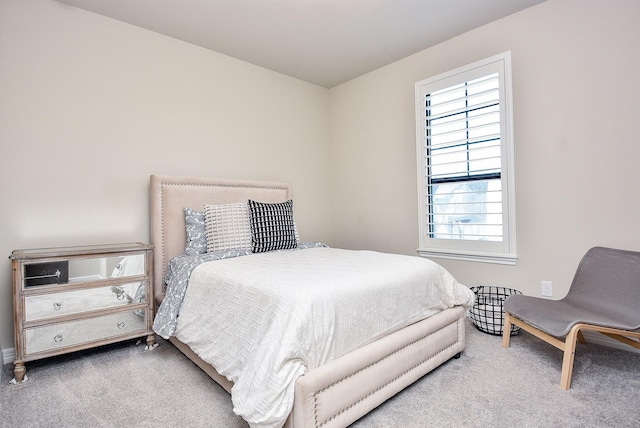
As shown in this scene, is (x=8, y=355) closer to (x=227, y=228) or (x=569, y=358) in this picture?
(x=227, y=228)

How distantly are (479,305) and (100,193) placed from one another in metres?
3.26

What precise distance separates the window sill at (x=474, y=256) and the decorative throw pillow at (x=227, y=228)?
179 centimetres

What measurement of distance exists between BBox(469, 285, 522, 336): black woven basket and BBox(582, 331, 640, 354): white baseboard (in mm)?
474

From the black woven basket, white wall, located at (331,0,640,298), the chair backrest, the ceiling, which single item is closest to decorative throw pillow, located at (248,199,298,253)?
white wall, located at (331,0,640,298)

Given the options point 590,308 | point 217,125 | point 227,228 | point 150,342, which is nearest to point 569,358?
point 590,308

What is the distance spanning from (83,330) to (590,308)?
3.33m

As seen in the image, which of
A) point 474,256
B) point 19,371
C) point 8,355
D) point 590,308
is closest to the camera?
point 19,371

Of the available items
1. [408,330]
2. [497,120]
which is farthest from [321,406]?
[497,120]

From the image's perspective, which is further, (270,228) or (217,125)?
(217,125)

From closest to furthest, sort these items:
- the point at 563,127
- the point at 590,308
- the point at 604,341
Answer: the point at 590,308
the point at 604,341
the point at 563,127

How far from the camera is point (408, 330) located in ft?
6.11

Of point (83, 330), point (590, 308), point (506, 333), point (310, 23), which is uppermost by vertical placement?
point (310, 23)

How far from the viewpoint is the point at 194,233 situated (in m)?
2.85

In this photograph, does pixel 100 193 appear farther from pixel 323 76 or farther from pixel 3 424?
pixel 323 76
